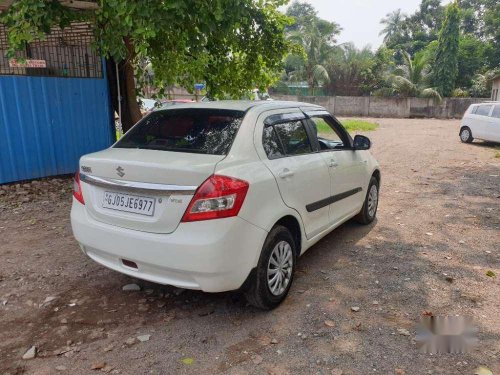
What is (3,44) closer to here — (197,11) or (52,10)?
(52,10)

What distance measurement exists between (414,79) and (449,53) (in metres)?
2.97

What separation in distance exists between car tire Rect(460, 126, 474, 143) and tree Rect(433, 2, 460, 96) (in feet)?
60.1

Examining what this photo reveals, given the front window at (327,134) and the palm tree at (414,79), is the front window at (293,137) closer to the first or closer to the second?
the front window at (327,134)

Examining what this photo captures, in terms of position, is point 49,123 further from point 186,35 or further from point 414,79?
point 414,79

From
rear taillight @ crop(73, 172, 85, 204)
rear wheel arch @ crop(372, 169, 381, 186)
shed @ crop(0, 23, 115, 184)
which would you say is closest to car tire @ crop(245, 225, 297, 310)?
rear taillight @ crop(73, 172, 85, 204)

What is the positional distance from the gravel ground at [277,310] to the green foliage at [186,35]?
2536 mm

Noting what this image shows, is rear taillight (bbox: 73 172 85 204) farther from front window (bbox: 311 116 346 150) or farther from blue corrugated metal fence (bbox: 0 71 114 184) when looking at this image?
blue corrugated metal fence (bbox: 0 71 114 184)

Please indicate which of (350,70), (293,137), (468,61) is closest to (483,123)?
(293,137)

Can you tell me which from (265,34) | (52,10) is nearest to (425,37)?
(265,34)

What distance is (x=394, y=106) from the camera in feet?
101

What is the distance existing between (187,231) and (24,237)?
321 cm

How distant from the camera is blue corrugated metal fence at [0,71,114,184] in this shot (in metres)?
6.84

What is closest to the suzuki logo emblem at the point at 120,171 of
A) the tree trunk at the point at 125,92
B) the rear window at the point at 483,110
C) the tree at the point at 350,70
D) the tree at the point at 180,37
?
the tree at the point at 180,37

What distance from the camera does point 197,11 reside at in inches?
197
